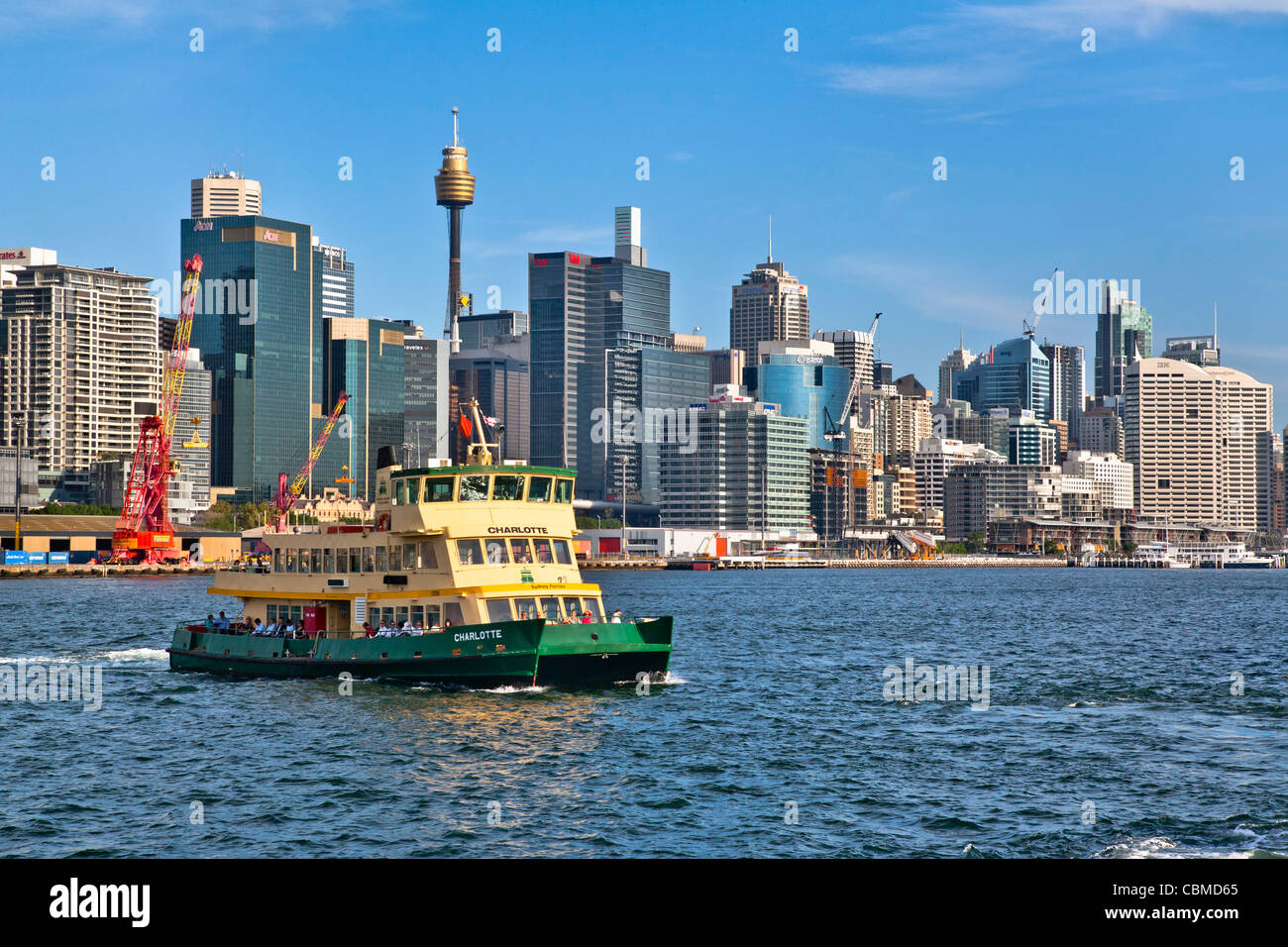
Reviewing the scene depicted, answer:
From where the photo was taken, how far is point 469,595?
48.3 m

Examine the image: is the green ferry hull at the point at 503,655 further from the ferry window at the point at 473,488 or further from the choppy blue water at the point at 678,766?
the ferry window at the point at 473,488

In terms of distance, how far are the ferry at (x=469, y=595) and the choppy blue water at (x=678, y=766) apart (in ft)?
4.25

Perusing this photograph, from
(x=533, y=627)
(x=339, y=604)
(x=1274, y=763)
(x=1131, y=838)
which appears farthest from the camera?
(x=339, y=604)

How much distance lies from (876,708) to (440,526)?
1667cm

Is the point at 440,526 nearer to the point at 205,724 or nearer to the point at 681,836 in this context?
the point at 205,724

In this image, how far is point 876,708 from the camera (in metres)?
47.9

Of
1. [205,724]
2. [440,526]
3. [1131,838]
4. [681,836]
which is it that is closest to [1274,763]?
[1131,838]

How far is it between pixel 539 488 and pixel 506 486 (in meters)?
1.40

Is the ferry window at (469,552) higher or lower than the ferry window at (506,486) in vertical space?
lower

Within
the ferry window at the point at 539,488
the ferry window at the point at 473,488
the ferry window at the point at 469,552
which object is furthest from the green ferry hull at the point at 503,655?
the ferry window at the point at 539,488

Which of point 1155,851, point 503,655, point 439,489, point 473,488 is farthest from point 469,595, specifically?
point 1155,851

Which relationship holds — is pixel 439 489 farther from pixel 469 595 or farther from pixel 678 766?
pixel 678 766

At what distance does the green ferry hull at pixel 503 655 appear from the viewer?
46.6 m
